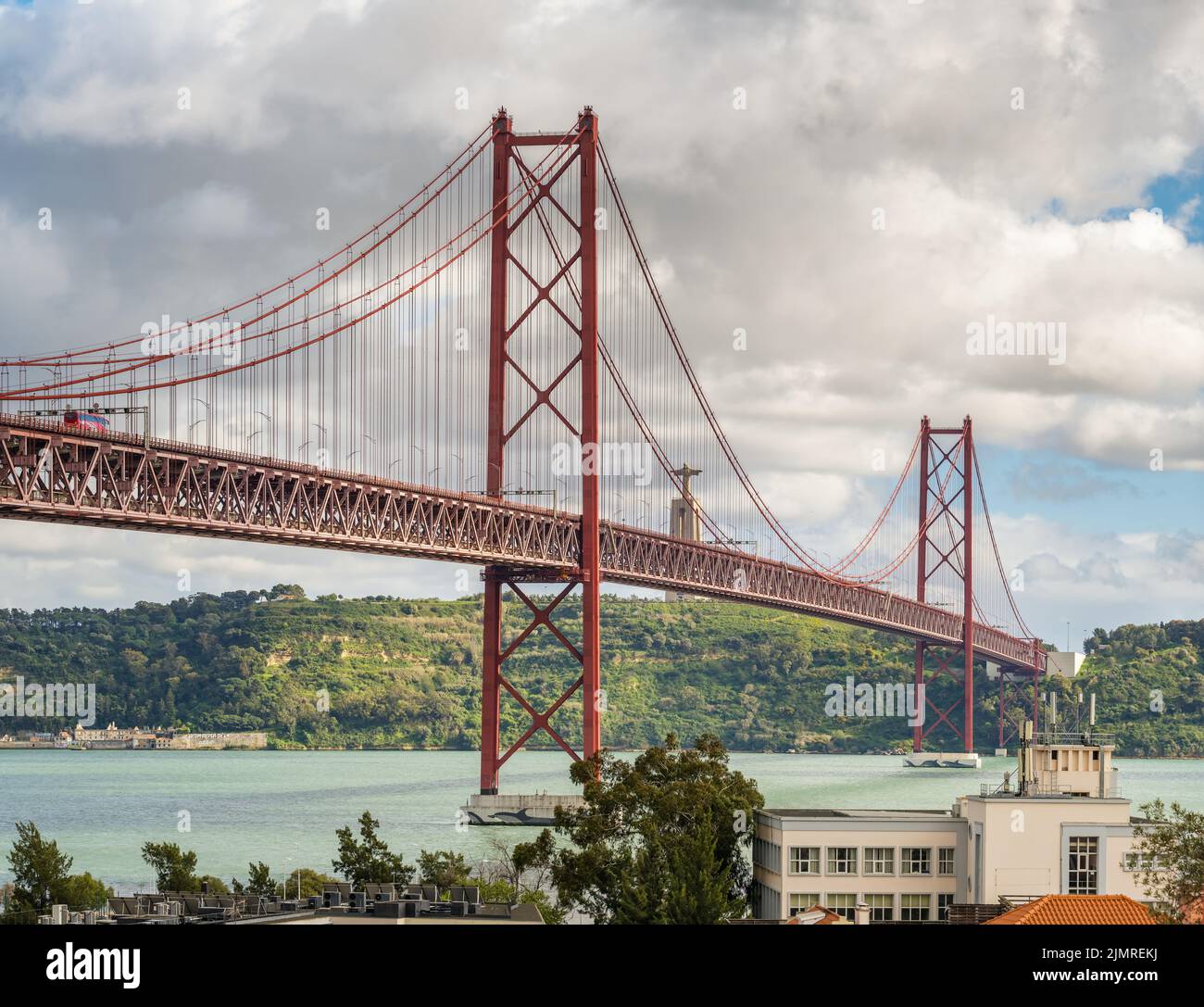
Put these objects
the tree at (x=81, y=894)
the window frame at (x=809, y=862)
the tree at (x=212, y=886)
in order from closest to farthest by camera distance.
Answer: the tree at (x=212, y=886) → the window frame at (x=809, y=862) → the tree at (x=81, y=894)

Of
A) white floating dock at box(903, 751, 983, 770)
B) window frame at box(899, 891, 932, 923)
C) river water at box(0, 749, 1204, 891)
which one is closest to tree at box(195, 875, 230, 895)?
river water at box(0, 749, 1204, 891)

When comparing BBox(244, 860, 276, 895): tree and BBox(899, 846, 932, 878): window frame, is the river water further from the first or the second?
BBox(899, 846, 932, 878): window frame

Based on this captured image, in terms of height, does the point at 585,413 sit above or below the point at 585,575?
above

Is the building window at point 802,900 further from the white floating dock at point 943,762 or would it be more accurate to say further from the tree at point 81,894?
the white floating dock at point 943,762

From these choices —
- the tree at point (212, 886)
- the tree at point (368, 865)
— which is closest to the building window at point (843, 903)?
the tree at point (368, 865)
